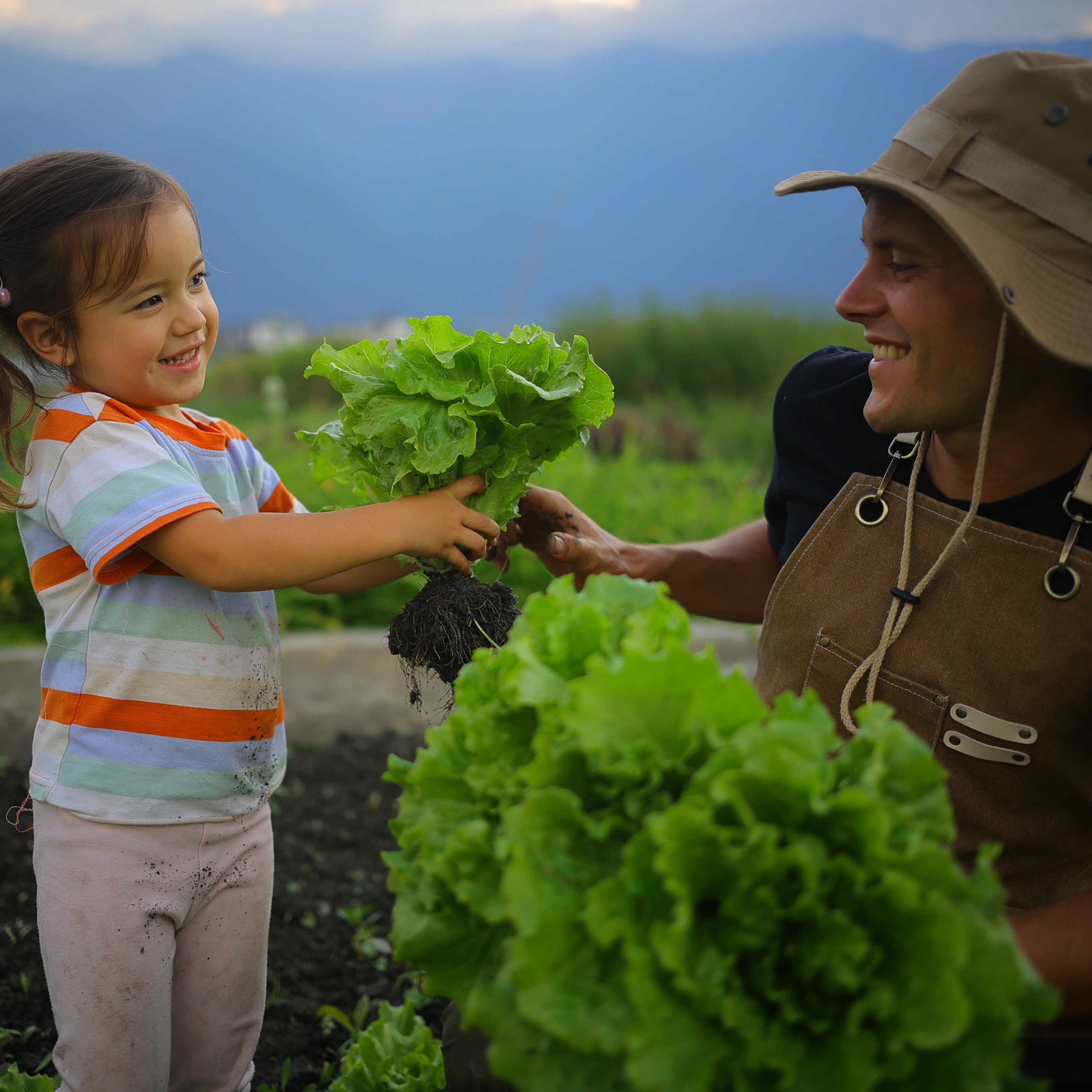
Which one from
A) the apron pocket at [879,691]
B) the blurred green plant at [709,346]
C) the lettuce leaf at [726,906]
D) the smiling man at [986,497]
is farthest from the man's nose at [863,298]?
the blurred green plant at [709,346]

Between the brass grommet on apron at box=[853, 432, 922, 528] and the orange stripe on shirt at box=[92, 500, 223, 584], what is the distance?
152 centimetres

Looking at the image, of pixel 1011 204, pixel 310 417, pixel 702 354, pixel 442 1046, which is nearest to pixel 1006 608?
pixel 1011 204

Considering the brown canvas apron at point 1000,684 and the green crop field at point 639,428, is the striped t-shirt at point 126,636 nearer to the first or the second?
the green crop field at point 639,428

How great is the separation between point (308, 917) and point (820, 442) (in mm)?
2453

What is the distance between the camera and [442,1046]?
6.38 ft

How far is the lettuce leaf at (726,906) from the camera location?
111cm

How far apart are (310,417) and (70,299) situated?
769 centimetres

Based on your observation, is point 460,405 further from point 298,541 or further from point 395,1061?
point 395,1061

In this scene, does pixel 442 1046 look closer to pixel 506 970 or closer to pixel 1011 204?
pixel 506 970

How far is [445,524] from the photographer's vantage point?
6.98 feet

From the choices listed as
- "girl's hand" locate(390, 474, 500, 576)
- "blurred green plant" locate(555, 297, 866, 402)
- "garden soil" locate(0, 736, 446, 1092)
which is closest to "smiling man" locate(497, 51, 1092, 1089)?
"girl's hand" locate(390, 474, 500, 576)

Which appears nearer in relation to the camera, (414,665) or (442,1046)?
(442,1046)

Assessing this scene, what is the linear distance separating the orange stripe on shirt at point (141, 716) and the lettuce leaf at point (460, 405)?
0.69 meters

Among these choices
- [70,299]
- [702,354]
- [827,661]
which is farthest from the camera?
[702,354]
